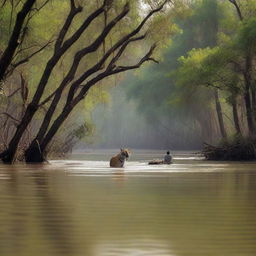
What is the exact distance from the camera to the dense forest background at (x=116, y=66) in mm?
27078

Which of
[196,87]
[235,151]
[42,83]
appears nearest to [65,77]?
[42,83]

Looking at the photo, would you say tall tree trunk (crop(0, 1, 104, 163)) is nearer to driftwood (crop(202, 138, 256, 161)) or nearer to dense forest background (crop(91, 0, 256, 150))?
dense forest background (crop(91, 0, 256, 150))

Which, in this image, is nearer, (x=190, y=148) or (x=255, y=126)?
(x=255, y=126)

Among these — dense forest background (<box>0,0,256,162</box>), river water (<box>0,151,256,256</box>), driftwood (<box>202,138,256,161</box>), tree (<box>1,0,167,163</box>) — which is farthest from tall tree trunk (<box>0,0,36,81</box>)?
driftwood (<box>202,138,256,161</box>)

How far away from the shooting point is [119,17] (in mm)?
26625

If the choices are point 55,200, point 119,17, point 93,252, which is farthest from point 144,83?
point 93,252

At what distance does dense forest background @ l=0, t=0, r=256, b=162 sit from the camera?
1066 inches

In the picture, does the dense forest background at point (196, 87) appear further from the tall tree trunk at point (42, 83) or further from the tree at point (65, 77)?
the tall tree trunk at point (42, 83)

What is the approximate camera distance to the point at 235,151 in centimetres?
3453

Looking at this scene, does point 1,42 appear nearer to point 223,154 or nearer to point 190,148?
point 223,154

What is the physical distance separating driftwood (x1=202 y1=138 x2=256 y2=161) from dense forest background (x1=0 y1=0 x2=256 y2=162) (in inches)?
28.8

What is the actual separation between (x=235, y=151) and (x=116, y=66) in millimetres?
7897

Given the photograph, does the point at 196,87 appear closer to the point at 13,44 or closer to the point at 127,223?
the point at 13,44

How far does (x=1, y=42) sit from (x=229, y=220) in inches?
874
